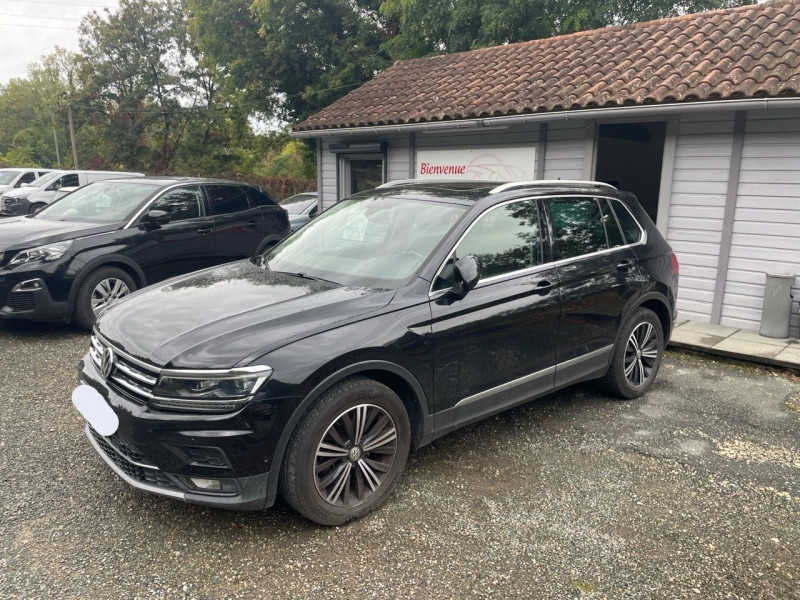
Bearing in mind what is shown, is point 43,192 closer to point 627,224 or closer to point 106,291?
point 106,291

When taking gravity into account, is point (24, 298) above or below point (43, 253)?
below

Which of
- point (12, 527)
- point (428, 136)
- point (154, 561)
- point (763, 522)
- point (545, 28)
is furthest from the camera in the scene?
point (545, 28)

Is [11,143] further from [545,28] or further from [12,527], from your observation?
[12,527]

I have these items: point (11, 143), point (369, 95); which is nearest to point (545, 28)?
point (369, 95)

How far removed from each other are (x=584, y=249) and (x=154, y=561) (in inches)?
130

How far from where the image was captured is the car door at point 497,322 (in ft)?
10.9

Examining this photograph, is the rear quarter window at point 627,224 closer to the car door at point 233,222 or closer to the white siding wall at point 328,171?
the car door at point 233,222

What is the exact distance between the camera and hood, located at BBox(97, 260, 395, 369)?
8.85ft

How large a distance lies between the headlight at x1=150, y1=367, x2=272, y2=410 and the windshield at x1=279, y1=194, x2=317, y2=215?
1094 cm

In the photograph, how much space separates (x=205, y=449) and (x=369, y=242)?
1719 mm

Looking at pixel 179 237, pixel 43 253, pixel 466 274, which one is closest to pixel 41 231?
pixel 43 253

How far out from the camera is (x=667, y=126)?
23.9 ft

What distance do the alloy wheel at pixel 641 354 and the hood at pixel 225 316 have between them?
8.10 ft

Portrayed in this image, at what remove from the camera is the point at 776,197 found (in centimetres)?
646
